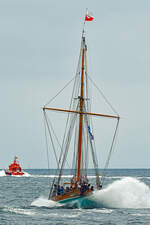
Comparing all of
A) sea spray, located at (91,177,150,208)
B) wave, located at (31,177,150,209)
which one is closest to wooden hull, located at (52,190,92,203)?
wave, located at (31,177,150,209)

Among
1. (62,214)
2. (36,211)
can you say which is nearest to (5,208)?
(36,211)

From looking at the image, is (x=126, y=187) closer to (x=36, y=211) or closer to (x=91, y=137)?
(x=91, y=137)

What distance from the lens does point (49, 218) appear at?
55531 millimetres

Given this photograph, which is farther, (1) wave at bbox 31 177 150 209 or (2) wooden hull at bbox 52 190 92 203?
(1) wave at bbox 31 177 150 209

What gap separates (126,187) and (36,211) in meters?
13.6

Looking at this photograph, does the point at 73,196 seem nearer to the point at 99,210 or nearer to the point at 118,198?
the point at 99,210

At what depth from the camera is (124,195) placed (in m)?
70.4

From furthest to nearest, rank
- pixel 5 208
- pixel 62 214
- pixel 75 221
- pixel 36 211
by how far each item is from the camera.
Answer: pixel 5 208, pixel 36 211, pixel 62 214, pixel 75 221

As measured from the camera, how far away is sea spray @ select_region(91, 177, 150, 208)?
6731cm

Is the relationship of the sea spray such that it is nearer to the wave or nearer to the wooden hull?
the wave

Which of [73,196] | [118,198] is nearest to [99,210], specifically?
[73,196]

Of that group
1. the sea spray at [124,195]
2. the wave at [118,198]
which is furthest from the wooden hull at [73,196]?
the sea spray at [124,195]

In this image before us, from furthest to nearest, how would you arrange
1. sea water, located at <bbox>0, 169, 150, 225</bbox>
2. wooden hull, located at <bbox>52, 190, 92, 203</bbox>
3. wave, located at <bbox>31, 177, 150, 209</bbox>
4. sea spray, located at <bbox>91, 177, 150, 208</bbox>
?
sea spray, located at <bbox>91, 177, 150, 208</bbox> < wave, located at <bbox>31, 177, 150, 209</bbox> < wooden hull, located at <bbox>52, 190, 92, 203</bbox> < sea water, located at <bbox>0, 169, 150, 225</bbox>

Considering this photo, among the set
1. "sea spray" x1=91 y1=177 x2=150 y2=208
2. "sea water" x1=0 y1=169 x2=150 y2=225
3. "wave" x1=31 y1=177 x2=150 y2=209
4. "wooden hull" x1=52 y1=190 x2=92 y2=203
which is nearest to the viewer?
"sea water" x1=0 y1=169 x2=150 y2=225
